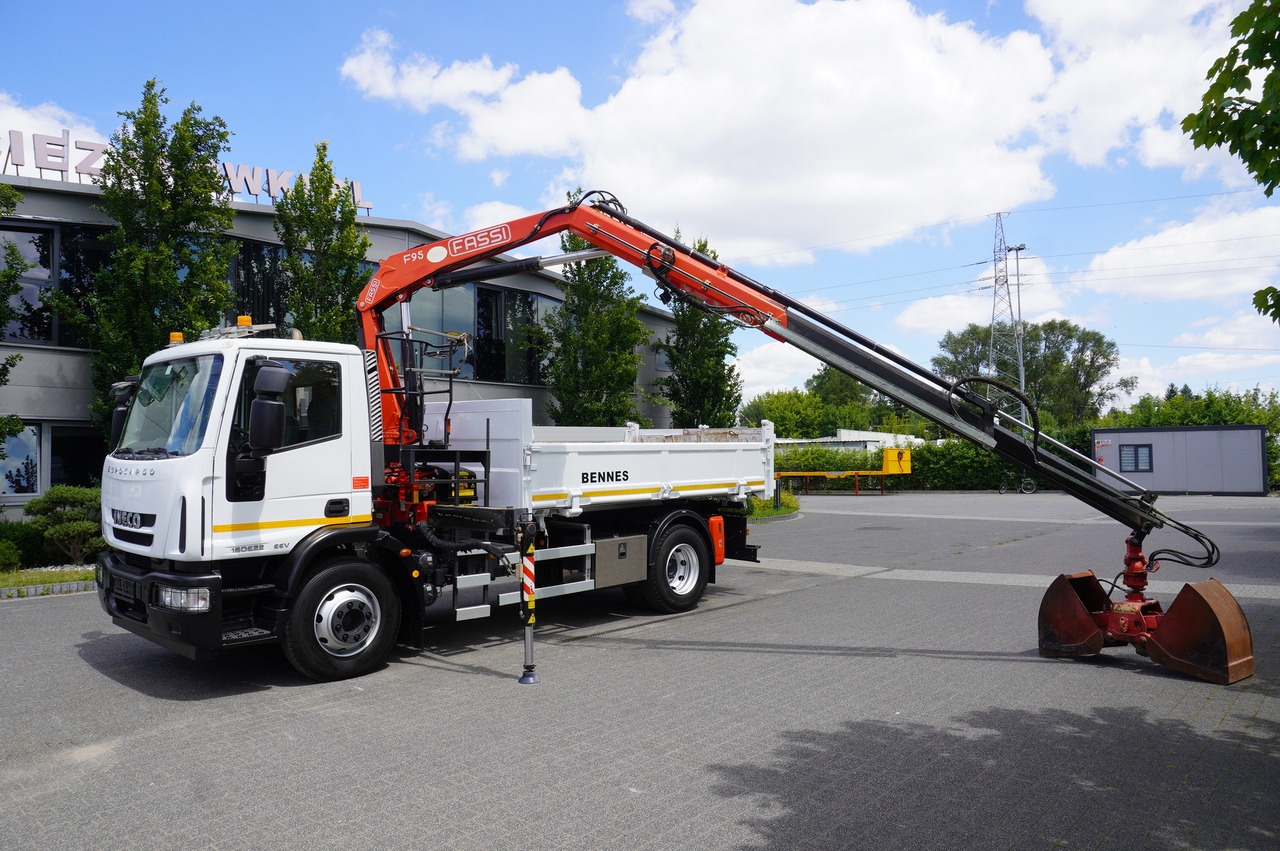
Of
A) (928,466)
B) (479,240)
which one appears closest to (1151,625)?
(479,240)

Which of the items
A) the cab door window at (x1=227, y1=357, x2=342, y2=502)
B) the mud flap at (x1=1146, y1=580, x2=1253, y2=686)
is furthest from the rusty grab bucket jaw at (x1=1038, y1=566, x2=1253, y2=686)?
the cab door window at (x1=227, y1=357, x2=342, y2=502)

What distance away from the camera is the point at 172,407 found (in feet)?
21.8

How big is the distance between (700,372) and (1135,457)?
1977cm

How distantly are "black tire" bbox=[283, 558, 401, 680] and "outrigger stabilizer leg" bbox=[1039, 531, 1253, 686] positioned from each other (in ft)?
18.9

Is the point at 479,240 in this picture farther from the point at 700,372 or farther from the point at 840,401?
the point at 840,401

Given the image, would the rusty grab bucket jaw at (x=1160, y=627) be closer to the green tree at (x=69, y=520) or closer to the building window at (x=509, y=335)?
the green tree at (x=69, y=520)

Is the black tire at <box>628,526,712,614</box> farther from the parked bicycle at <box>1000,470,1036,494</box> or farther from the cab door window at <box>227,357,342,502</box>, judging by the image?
the parked bicycle at <box>1000,470,1036,494</box>

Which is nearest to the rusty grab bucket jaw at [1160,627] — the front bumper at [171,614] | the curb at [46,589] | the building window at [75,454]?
the front bumper at [171,614]

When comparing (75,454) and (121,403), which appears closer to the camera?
(121,403)

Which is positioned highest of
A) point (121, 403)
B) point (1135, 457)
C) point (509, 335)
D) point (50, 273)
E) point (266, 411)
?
point (50, 273)

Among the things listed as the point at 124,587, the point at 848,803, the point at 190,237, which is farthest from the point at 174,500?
the point at 190,237

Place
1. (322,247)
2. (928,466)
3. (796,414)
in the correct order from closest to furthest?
(322,247), (928,466), (796,414)

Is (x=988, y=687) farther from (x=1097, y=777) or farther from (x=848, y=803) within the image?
(x=848, y=803)

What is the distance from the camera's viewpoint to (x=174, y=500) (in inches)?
242
